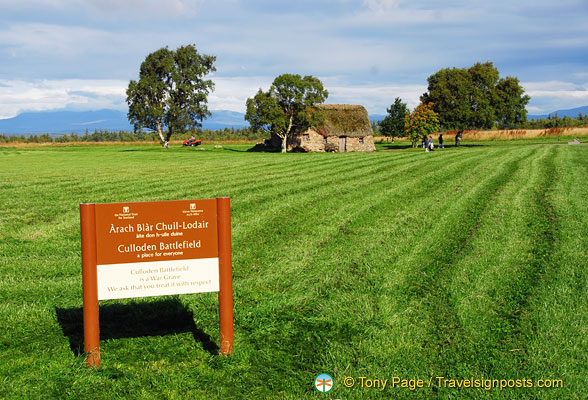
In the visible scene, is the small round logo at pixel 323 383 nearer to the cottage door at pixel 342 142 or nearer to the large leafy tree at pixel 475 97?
the cottage door at pixel 342 142

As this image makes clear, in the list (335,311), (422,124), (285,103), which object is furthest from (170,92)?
(335,311)

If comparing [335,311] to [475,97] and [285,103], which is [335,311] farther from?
[475,97]

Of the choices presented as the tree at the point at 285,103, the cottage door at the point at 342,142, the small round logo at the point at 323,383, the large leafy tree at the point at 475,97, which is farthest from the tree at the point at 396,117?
the small round logo at the point at 323,383

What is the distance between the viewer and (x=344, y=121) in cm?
5816

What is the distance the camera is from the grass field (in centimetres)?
438

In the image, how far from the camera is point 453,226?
10.1m

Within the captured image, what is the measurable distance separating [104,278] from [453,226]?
7704 millimetres

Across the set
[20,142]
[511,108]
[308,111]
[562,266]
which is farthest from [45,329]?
[20,142]

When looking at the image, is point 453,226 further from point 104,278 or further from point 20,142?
point 20,142

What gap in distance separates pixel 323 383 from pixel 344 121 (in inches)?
2181

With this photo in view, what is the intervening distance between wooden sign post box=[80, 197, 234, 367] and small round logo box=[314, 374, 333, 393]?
126 centimetres

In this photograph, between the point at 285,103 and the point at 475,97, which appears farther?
the point at 475,97

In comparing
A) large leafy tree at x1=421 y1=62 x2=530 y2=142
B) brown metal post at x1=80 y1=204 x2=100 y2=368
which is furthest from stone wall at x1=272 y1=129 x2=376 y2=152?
brown metal post at x1=80 y1=204 x2=100 y2=368

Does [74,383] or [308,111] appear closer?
[74,383]
